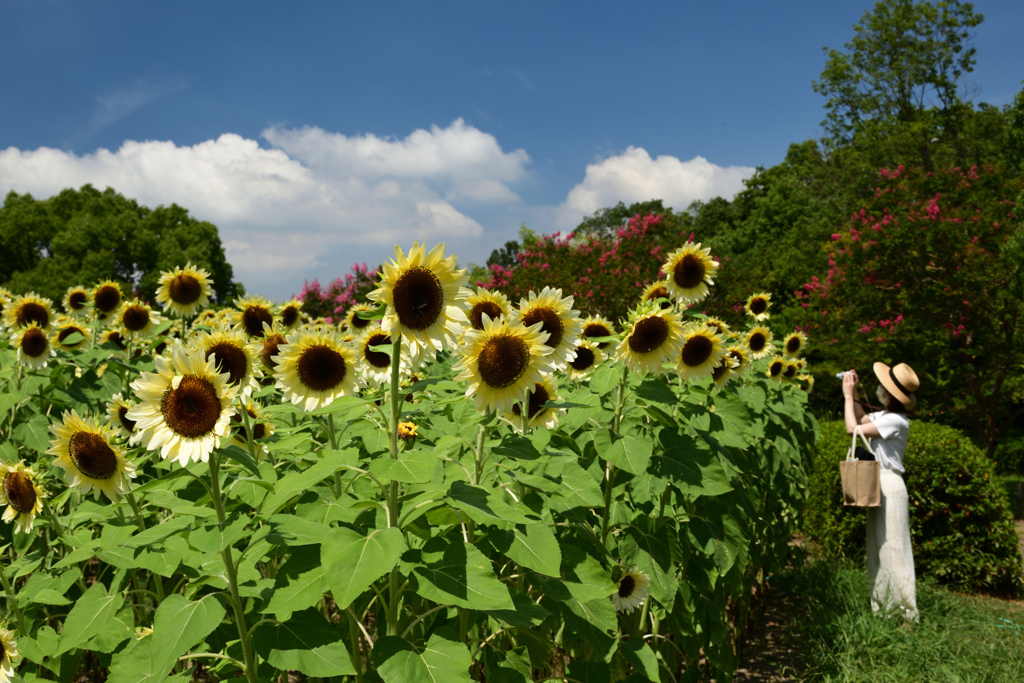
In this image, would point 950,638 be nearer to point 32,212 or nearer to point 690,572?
point 690,572

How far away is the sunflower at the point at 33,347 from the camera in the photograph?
398cm

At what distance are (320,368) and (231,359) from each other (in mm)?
388

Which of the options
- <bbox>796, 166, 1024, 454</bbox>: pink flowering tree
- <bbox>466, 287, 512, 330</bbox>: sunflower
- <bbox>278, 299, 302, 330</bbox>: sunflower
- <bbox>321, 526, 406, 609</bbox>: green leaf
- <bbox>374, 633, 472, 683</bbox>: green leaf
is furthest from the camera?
<bbox>796, 166, 1024, 454</bbox>: pink flowering tree

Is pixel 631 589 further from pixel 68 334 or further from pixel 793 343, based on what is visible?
pixel 793 343

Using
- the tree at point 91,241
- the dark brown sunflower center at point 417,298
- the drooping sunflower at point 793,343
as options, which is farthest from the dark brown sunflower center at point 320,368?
the tree at point 91,241

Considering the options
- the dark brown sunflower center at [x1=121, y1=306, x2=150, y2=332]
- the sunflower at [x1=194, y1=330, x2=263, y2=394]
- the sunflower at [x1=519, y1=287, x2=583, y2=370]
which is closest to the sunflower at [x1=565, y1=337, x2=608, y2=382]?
the sunflower at [x1=519, y1=287, x2=583, y2=370]

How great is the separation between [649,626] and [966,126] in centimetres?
2723

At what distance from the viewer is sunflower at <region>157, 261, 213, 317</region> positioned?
4375 millimetres

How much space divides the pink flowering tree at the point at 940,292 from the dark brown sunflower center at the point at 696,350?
36.1 feet

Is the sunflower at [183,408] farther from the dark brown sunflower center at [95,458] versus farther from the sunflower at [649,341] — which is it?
the sunflower at [649,341]

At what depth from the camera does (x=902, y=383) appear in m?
5.50

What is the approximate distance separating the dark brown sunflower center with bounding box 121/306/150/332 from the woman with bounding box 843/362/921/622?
6.10 m

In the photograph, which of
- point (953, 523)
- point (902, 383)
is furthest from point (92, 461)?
point (953, 523)

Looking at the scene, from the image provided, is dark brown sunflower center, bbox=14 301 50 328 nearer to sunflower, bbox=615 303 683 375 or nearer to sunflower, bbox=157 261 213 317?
sunflower, bbox=157 261 213 317
